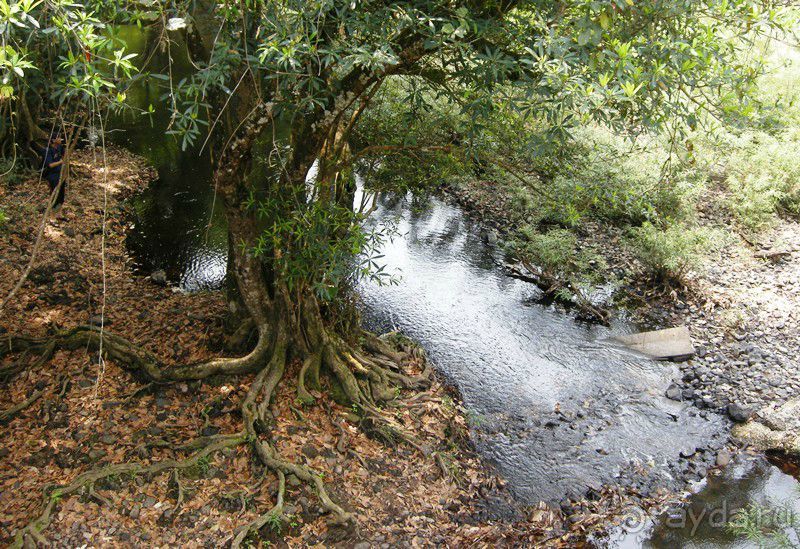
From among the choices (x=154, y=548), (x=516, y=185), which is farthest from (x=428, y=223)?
(x=154, y=548)

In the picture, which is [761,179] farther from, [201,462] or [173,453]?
[173,453]

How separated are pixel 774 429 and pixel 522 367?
434 centimetres

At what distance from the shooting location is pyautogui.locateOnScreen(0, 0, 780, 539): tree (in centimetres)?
487

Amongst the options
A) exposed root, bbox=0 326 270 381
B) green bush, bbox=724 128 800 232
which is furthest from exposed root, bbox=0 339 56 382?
green bush, bbox=724 128 800 232

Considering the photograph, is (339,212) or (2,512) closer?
(2,512)

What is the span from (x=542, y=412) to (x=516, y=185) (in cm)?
887

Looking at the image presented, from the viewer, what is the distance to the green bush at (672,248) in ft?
43.6

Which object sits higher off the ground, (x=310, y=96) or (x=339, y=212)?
(x=310, y=96)

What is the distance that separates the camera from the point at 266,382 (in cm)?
814

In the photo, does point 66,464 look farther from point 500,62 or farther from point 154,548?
point 500,62

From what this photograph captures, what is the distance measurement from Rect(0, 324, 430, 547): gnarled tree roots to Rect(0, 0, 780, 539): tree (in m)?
0.03

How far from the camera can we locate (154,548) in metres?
6.04

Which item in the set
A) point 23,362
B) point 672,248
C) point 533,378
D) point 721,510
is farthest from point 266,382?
point 672,248

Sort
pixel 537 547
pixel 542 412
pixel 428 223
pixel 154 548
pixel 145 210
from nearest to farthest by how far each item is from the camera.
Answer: pixel 154 548, pixel 537 547, pixel 542 412, pixel 145 210, pixel 428 223
